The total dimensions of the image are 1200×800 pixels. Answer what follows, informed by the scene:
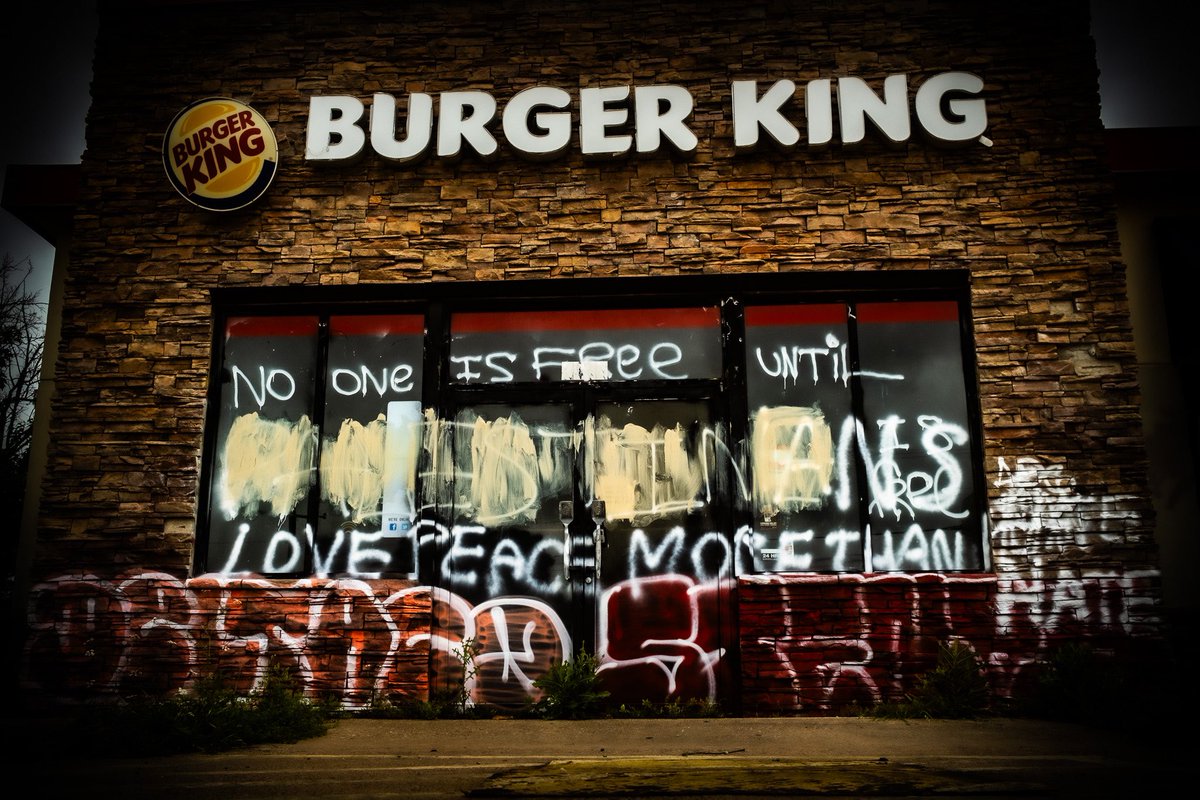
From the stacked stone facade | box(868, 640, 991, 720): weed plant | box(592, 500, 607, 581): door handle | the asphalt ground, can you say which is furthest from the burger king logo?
box(868, 640, 991, 720): weed plant

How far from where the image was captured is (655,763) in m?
4.58

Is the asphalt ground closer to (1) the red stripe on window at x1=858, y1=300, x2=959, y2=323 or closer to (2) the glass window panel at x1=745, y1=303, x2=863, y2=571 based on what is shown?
(2) the glass window panel at x1=745, y1=303, x2=863, y2=571

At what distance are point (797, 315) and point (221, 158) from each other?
495cm

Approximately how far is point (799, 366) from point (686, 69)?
8.75ft

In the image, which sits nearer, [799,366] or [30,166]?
[799,366]

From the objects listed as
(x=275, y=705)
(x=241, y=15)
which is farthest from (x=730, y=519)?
(x=241, y=15)

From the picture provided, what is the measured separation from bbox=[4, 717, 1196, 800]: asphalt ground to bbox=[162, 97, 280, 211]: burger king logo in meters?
4.18

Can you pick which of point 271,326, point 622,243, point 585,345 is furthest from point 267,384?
point 622,243

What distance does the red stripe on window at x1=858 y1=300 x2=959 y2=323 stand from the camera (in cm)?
673

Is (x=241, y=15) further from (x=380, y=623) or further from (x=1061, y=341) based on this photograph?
(x=1061, y=341)

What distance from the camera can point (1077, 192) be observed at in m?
6.66

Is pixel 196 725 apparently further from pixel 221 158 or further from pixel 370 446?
pixel 221 158

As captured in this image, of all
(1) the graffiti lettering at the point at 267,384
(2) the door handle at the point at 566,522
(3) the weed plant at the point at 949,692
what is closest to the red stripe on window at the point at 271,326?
(1) the graffiti lettering at the point at 267,384

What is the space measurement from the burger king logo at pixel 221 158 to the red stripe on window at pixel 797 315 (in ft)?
13.7
